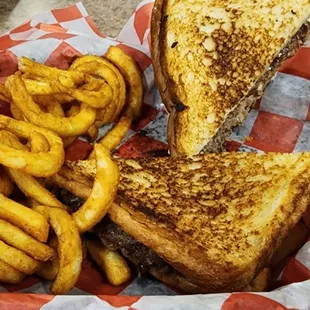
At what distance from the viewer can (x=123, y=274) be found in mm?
1588

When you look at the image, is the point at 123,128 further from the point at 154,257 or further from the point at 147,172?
the point at 154,257

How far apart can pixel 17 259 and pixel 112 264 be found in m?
0.25

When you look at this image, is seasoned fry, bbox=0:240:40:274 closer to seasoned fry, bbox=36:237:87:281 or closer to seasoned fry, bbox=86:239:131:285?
seasoned fry, bbox=36:237:87:281

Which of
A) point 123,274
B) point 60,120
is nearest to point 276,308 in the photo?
point 123,274

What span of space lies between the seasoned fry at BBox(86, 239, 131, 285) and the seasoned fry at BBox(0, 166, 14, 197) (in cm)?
26

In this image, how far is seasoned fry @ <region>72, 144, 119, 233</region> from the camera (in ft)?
4.85

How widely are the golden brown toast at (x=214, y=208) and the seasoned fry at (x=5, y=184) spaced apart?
0.56ft

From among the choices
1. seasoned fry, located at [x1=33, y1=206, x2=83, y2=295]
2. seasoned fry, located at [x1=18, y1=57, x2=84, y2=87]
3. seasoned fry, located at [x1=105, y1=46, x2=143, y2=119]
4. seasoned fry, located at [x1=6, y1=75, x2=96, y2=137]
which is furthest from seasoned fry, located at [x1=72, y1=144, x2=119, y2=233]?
seasoned fry, located at [x1=105, y1=46, x2=143, y2=119]

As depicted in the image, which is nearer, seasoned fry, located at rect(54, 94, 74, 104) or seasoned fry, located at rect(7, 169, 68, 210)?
seasoned fry, located at rect(7, 169, 68, 210)

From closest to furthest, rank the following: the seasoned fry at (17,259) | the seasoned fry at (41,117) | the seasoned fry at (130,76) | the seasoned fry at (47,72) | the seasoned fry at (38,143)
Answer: the seasoned fry at (17,259) → the seasoned fry at (38,143) → the seasoned fry at (41,117) → the seasoned fry at (47,72) → the seasoned fry at (130,76)

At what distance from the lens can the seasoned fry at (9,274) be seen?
1461mm

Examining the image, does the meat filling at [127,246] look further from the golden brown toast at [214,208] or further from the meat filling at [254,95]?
the meat filling at [254,95]

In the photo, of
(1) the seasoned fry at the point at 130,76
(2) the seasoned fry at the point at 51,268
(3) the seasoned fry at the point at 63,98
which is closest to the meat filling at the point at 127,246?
(2) the seasoned fry at the point at 51,268

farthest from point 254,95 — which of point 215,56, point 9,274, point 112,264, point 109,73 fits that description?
point 9,274
